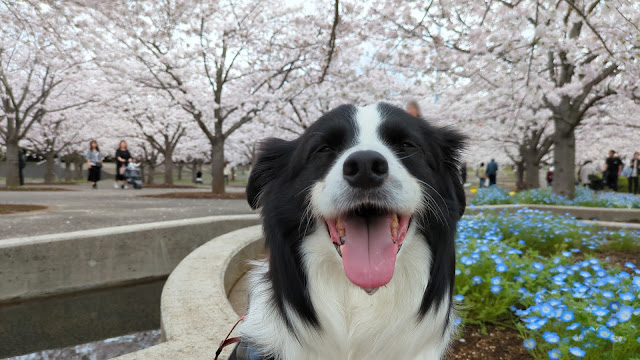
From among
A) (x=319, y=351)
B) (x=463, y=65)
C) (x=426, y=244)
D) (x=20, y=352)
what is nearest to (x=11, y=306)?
(x=20, y=352)

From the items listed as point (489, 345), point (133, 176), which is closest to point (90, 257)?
point (489, 345)

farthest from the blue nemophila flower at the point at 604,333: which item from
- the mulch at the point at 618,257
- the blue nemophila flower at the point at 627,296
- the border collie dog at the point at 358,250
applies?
the mulch at the point at 618,257

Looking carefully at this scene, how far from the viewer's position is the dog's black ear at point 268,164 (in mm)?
2012

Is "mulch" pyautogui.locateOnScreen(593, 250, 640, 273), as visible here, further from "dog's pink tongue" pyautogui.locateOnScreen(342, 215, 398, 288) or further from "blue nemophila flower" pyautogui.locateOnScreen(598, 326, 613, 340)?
"dog's pink tongue" pyautogui.locateOnScreen(342, 215, 398, 288)

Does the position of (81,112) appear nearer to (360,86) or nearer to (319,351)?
(360,86)

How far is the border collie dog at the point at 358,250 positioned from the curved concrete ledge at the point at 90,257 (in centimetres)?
299

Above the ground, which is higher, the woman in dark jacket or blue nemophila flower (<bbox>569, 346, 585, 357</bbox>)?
the woman in dark jacket

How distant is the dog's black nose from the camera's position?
1.43 metres

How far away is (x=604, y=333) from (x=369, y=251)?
1406mm

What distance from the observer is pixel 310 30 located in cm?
1230

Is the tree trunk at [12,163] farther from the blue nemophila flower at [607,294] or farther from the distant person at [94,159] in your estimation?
the blue nemophila flower at [607,294]

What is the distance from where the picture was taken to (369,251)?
1514mm

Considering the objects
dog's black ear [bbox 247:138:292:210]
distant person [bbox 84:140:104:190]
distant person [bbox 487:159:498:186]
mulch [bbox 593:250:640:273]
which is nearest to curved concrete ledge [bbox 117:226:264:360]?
dog's black ear [bbox 247:138:292:210]

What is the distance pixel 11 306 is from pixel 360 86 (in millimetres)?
13097
